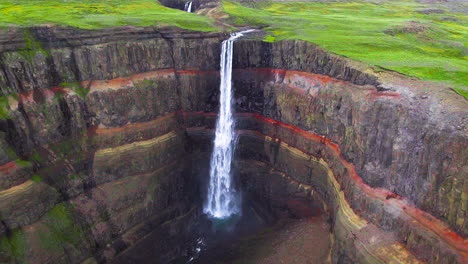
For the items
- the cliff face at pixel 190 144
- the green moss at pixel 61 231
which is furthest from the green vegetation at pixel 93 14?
the green moss at pixel 61 231

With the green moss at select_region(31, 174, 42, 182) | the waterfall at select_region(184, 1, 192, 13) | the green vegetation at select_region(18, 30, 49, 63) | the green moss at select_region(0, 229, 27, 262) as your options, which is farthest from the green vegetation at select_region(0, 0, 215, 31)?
the green moss at select_region(0, 229, 27, 262)

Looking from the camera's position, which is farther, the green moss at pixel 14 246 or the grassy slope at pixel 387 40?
Result: the grassy slope at pixel 387 40

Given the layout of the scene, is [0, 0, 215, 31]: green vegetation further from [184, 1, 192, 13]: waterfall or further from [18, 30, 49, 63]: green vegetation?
[184, 1, 192, 13]: waterfall

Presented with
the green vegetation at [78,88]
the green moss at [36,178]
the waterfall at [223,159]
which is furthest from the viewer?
the waterfall at [223,159]

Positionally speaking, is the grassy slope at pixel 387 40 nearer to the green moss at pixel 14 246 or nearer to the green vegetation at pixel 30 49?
the green vegetation at pixel 30 49

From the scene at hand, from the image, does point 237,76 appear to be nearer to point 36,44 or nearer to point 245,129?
point 245,129

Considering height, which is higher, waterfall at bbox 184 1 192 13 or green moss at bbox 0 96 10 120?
waterfall at bbox 184 1 192 13
